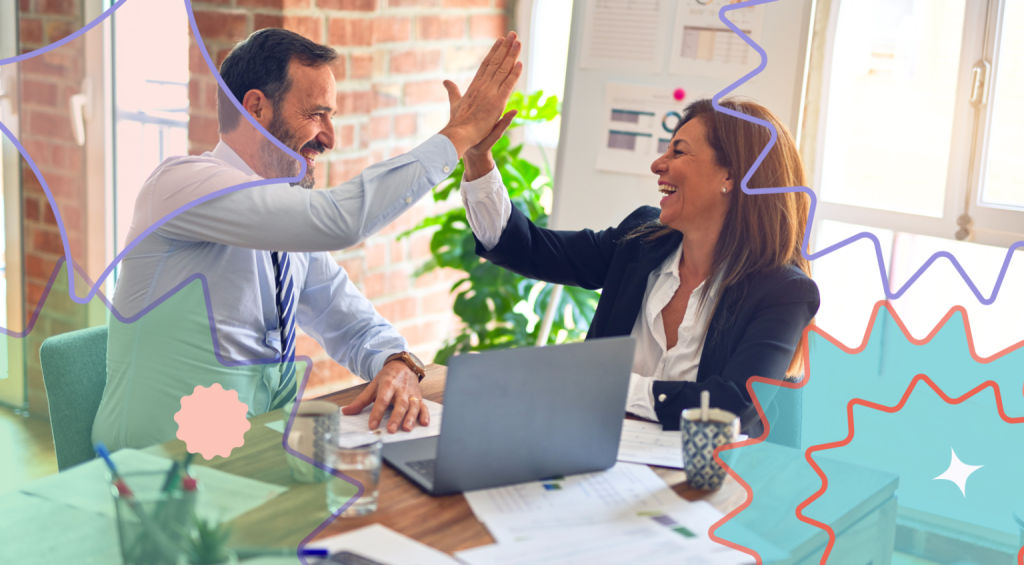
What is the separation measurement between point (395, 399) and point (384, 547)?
1.33 ft

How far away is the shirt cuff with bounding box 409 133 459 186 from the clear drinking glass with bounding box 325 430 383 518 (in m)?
0.40

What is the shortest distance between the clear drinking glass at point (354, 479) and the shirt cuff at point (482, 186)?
0.69 meters

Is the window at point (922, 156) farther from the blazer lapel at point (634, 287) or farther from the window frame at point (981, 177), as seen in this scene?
the blazer lapel at point (634, 287)

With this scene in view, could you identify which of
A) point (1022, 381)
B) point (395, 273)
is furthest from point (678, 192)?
point (395, 273)

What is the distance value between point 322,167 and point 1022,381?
1772 millimetres

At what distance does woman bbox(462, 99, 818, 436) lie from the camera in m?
1.44

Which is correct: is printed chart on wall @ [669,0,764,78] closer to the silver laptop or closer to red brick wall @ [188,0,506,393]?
red brick wall @ [188,0,506,393]

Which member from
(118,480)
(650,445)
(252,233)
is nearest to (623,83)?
(650,445)

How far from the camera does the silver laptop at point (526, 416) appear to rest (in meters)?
1.04

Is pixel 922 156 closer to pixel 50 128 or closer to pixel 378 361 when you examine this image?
pixel 378 361

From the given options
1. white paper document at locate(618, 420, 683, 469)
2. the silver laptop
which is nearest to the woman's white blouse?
white paper document at locate(618, 420, 683, 469)

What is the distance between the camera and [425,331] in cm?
308

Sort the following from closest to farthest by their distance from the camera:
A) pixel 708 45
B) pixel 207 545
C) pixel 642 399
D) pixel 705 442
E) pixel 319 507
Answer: pixel 207 545 < pixel 319 507 < pixel 705 442 < pixel 642 399 < pixel 708 45

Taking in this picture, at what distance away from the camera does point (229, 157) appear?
1120mm
